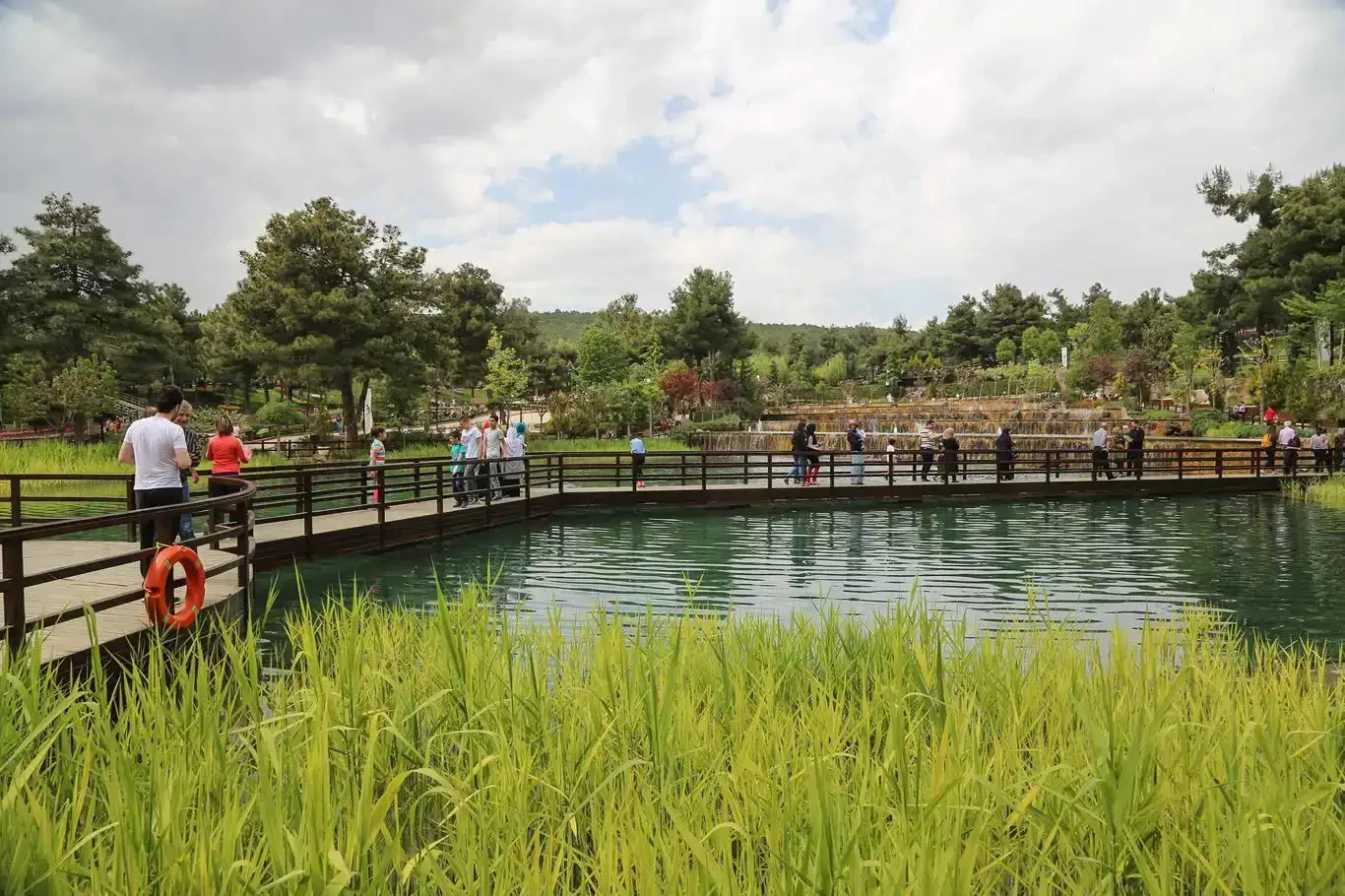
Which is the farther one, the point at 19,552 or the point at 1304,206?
the point at 1304,206

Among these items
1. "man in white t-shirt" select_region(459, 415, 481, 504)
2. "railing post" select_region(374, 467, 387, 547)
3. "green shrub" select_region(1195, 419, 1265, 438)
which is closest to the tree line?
"green shrub" select_region(1195, 419, 1265, 438)

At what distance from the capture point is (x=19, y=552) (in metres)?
5.09

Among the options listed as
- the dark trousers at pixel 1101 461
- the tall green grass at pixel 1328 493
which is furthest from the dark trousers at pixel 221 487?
the tall green grass at pixel 1328 493

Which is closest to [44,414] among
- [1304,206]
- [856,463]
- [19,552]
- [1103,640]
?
[856,463]

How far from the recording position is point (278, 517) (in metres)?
11.3

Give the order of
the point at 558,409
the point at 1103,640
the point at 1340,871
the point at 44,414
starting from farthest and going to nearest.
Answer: the point at 558,409, the point at 44,414, the point at 1103,640, the point at 1340,871

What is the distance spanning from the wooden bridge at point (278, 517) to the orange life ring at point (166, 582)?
213 millimetres

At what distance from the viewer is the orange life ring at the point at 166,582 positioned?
5.69m

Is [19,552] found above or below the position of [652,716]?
above

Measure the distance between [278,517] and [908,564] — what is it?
331 inches

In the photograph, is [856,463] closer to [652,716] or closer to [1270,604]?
[1270,604]

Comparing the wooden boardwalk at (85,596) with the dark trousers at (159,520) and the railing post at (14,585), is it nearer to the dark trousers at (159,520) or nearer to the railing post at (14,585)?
the railing post at (14,585)

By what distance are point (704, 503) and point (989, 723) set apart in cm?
1592

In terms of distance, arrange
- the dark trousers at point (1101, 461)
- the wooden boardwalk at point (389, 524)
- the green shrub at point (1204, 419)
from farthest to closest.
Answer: the green shrub at point (1204, 419) < the dark trousers at point (1101, 461) < the wooden boardwalk at point (389, 524)
